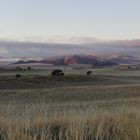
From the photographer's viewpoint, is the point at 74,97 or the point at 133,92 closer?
the point at 74,97

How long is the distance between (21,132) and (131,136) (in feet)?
6.09

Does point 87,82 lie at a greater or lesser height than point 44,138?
lesser

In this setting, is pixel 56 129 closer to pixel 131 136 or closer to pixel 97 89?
pixel 131 136

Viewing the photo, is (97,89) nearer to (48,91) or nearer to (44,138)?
(48,91)

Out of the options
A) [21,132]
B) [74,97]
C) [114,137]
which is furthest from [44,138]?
[74,97]

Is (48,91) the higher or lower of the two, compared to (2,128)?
lower

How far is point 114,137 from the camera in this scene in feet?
24.6

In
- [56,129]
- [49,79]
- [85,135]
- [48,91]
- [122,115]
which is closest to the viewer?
[85,135]

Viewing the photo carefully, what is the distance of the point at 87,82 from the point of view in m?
48.5

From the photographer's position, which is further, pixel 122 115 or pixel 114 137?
pixel 122 115

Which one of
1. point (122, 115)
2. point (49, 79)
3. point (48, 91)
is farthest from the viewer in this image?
point (49, 79)

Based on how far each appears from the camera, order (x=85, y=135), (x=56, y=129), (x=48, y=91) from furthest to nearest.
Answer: (x=48, y=91)
(x=56, y=129)
(x=85, y=135)

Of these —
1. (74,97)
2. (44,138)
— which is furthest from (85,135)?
(74,97)

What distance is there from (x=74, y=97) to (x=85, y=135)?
24702 millimetres
